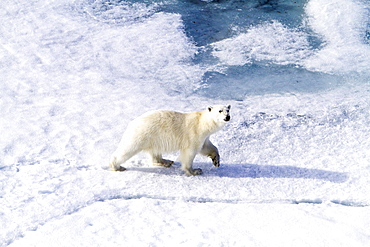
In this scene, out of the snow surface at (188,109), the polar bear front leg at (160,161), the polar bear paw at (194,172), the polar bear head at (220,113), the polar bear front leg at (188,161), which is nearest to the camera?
the snow surface at (188,109)

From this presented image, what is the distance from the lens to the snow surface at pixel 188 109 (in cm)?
381

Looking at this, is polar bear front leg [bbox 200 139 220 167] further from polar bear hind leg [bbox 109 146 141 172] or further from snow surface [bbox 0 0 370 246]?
polar bear hind leg [bbox 109 146 141 172]

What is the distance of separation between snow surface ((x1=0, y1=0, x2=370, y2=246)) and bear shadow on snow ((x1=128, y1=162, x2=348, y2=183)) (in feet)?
0.07

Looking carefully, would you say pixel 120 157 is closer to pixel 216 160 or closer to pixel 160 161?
pixel 160 161

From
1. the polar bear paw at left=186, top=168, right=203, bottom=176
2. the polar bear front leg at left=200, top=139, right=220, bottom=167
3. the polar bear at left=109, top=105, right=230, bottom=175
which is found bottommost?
the polar bear paw at left=186, top=168, right=203, bottom=176

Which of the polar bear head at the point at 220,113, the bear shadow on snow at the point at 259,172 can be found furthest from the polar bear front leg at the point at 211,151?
the polar bear head at the point at 220,113

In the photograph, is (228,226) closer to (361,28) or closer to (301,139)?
(301,139)

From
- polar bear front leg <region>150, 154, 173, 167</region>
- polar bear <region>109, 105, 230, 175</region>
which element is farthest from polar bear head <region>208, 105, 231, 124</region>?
polar bear front leg <region>150, 154, 173, 167</region>

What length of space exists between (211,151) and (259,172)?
63 cm

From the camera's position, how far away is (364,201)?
14.1 ft

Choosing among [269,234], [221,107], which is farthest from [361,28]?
[269,234]

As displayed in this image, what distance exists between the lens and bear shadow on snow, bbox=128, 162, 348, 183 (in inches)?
184

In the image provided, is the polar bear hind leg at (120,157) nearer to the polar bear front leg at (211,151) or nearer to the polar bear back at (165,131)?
the polar bear back at (165,131)

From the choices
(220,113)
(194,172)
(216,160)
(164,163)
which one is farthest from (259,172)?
(164,163)
